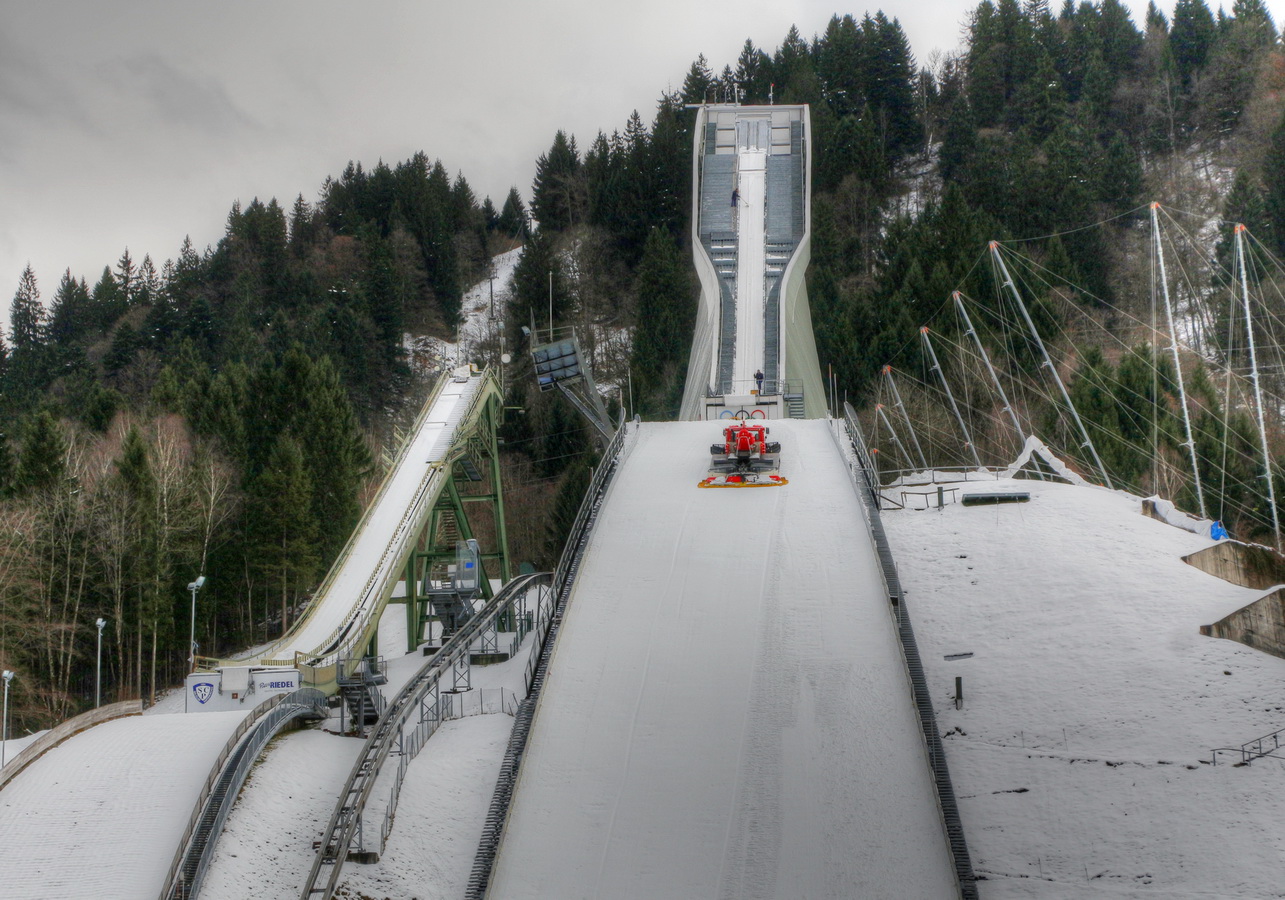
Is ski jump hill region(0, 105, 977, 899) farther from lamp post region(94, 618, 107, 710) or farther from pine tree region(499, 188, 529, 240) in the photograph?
pine tree region(499, 188, 529, 240)

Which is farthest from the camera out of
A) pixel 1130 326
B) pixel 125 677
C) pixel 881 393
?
pixel 1130 326

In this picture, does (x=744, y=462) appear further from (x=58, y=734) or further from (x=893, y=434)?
(x=58, y=734)

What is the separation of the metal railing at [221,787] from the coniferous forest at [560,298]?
10.5 m

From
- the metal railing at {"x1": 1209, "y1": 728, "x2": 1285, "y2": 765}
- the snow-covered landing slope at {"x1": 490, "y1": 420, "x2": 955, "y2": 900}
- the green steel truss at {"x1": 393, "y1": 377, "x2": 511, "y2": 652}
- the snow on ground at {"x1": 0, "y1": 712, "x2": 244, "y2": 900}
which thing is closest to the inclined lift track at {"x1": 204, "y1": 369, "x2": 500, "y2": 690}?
the green steel truss at {"x1": 393, "y1": 377, "x2": 511, "y2": 652}

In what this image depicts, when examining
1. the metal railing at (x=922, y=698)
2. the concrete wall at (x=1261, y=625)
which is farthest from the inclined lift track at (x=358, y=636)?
the concrete wall at (x=1261, y=625)

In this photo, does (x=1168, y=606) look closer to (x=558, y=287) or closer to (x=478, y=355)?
(x=558, y=287)

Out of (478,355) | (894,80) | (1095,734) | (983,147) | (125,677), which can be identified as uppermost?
→ (894,80)

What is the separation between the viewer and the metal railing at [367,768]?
51.6ft

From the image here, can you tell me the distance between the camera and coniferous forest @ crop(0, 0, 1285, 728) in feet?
113

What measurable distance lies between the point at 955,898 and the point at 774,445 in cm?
1419

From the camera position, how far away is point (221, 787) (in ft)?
57.6

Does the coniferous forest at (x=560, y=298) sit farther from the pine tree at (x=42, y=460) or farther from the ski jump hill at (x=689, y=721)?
the ski jump hill at (x=689, y=721)

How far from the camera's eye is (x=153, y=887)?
1586cm

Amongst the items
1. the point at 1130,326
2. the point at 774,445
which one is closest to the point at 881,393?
the point at 1130,326
